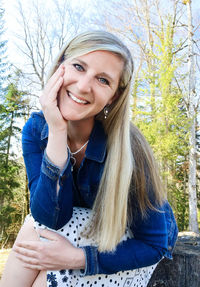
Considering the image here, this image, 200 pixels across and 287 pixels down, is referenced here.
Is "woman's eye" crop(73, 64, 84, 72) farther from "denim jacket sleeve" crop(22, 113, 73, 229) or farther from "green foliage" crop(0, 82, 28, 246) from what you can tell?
"green foliage" crop(0, 82, 28, 246)

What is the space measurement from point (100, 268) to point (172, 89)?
8.74 metres

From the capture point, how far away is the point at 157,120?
8539 mm

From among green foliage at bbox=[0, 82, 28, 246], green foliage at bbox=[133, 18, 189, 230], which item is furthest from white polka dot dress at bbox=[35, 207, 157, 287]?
green foliage at bbox=[0, 82, 28, 246]

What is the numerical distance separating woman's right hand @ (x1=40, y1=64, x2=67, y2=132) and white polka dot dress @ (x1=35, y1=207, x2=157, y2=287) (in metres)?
0.48

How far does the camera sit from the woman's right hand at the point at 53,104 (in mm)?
1302

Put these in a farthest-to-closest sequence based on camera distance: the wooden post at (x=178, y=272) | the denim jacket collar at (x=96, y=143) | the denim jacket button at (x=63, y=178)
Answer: the wooden post at (x=178, y=272), the denim jacket collar at (x=96, y=143), the denim jacket button at (x=63, y=178)

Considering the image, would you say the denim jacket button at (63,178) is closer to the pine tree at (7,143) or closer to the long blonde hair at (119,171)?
the long blonde hair at (119,171)

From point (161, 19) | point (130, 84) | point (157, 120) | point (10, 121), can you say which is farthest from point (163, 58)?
point (10, 121)

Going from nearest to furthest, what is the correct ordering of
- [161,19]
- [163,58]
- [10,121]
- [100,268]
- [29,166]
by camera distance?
[100,268]
[29,166]
[163,58]
[161,19]
[10,121]

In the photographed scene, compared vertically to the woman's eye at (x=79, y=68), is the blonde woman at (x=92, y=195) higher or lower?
lower

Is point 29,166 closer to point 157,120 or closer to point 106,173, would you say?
point 106,173

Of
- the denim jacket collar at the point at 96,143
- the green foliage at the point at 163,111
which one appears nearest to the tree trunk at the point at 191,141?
the green foliage at the point at 163,111

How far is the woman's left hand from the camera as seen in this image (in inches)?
46.4

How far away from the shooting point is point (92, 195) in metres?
1.50
